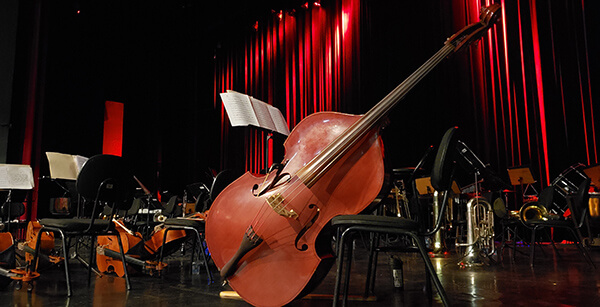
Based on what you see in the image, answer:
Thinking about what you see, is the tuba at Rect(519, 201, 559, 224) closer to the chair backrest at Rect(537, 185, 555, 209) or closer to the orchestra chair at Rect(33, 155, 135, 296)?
the chair backrest at Rect(537, 185, 555, 209)

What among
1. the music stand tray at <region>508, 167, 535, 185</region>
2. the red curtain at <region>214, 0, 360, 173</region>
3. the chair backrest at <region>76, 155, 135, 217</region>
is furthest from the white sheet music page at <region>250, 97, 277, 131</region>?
the red curtain at <region>214, 0, 360, 173</region>

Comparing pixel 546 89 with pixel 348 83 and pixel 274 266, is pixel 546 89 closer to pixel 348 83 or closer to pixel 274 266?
pixel 348 83

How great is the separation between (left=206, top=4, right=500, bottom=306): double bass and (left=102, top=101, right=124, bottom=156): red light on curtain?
8.95 metres

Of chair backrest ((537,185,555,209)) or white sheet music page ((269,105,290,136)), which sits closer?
white sheet music page ((269,105,290,136))

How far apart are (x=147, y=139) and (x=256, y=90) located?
2973 millimetres

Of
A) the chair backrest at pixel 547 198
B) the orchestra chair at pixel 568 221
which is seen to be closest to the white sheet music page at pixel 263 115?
the orchestra chair at pixel 568 221

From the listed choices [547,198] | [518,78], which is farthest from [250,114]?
[518,78]

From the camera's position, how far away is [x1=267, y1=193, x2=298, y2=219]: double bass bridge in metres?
1.84

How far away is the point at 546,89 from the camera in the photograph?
664 centimetres

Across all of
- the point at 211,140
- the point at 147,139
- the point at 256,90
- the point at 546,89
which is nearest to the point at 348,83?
the point at 256,90

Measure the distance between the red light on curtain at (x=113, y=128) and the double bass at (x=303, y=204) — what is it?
8946 millimetres

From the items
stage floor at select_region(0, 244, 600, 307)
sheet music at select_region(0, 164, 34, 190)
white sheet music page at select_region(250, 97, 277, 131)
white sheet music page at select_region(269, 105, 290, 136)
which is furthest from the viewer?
sheet music at select_region(0, 164, 34, 190)

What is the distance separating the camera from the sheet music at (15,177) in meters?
4.04

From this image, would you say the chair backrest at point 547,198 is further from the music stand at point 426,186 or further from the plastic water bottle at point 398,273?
the plastic water bottle at point 398,273
